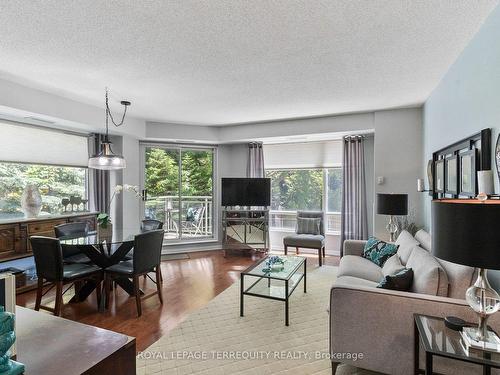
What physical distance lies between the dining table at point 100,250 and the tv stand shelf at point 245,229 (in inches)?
92.0

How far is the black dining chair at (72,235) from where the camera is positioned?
3447mm

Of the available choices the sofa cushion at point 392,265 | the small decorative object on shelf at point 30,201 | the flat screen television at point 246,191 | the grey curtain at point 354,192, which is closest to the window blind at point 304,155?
the grey curtain at point 354,192

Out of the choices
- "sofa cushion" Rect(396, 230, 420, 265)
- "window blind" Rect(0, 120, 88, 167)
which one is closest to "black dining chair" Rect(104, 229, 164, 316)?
"window blind" Rect(0, 120, 88, 167)

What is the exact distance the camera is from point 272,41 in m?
2.30

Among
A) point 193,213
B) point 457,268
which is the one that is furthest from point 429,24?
point 193,213

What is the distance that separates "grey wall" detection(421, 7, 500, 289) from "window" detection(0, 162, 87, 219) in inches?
207

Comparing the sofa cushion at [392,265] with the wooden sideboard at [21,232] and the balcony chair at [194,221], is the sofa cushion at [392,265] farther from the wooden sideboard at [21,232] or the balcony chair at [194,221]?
the wooden sideboard at [21,232]

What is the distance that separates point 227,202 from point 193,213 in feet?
3.11

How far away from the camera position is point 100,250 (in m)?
3.28

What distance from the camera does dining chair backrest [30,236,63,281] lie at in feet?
8.99

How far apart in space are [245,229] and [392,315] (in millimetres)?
3825

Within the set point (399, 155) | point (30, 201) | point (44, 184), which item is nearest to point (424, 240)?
point (399, 155)

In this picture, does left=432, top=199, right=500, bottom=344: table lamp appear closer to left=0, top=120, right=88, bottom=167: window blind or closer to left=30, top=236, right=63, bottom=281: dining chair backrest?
left=30, top=236, right=63, bottom=281: dining chair backrest

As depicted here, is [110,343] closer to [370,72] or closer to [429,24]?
[429,24]
